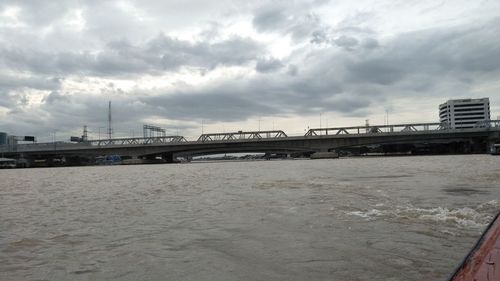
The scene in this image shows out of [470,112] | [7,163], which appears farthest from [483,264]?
[470,112]

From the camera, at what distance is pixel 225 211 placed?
15.1 m

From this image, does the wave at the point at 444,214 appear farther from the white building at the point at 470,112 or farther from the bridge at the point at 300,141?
the white building at the point at 470,112

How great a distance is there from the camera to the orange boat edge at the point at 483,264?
4047mm

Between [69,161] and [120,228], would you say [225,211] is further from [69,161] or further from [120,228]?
[69,161]

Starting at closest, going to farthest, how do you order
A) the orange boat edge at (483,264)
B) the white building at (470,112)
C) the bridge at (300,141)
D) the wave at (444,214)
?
the orange boat edge at (483,264)
the wave at (444,214)
the bridge at (300,141)
the white building at (470,112)

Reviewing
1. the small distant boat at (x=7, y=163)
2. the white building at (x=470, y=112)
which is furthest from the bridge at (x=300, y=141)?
the white building at (x=470, y=112)

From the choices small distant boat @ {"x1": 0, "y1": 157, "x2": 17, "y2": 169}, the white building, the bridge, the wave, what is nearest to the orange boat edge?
the wave

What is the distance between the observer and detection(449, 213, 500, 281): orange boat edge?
4.05 meters

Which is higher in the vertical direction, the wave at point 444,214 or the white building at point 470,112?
the white building at point 470,112

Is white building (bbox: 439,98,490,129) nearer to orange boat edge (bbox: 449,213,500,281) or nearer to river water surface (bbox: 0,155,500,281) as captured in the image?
river water surface (bbox: 0,155,500,281)

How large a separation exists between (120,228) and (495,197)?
45.4 feet

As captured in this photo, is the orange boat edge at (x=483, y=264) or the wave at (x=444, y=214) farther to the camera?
the wave at (x=444, y=214)

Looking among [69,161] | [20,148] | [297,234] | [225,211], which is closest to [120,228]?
[225,211]

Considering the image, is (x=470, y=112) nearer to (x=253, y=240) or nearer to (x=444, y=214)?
(x=444, y=214)
